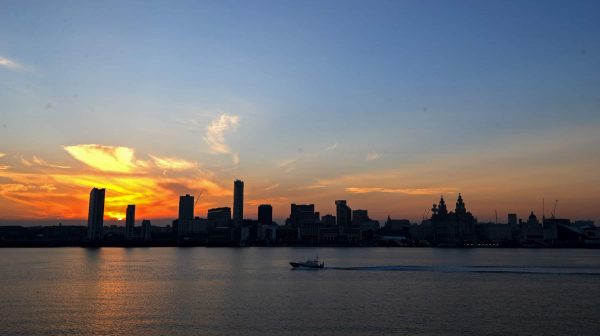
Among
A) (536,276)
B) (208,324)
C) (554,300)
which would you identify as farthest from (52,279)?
(536,276)

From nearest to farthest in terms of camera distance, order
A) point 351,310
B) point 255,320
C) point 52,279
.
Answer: point 255,320, point 351,310, point 52,279

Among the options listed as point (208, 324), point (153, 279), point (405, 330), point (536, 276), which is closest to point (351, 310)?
point (405, 330)

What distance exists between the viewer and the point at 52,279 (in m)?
126

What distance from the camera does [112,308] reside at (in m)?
79.6

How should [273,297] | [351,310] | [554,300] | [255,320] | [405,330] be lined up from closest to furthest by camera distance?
[405,330], [255,320], [351,310], [554,300], [273,297]

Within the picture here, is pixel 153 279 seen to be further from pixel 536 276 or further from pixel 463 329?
pixel 536 276

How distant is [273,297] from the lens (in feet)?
302

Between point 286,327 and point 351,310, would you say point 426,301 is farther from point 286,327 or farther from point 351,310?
point 286,327

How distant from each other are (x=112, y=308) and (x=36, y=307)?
39.3 feet

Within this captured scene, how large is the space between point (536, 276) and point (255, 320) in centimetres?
9159

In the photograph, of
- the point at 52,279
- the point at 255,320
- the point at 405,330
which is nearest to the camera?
the point at 405,330

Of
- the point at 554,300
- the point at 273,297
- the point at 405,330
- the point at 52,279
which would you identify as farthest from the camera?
the point at 52,279

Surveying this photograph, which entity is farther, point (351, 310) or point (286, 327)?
point (351, 310)

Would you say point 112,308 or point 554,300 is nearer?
point 112,308
